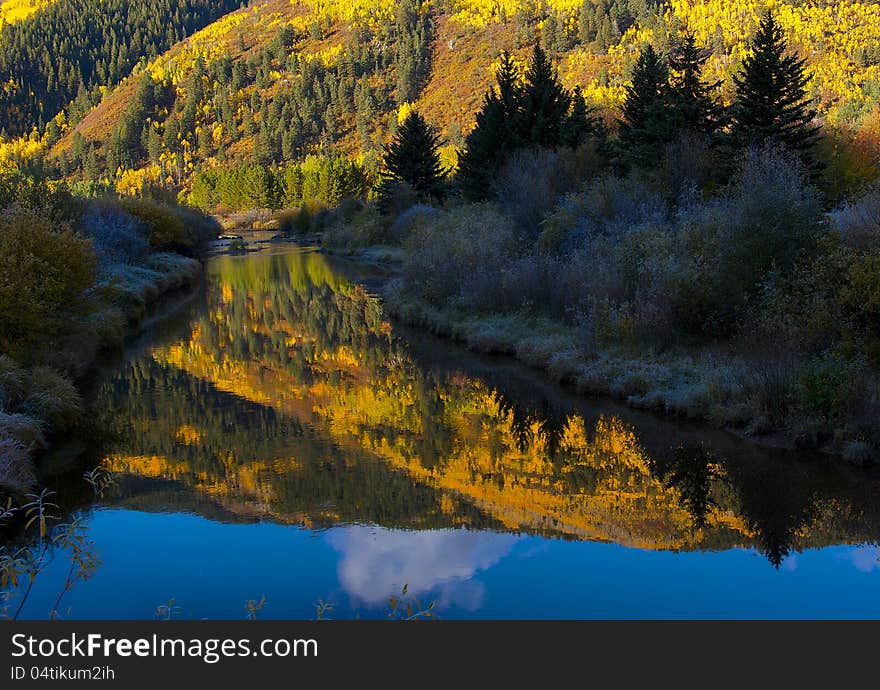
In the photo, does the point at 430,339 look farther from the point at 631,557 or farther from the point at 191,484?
the point at 631,557

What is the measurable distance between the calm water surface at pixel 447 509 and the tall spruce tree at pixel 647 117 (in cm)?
1720

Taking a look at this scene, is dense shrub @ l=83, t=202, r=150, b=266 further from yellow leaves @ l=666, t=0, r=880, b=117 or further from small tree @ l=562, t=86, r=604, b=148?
yellow leaves @ l=666, t=0, r=880, b=117

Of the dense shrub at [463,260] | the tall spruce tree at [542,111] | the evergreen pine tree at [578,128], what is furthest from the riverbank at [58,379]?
the evergreen pine tree at [578,128]

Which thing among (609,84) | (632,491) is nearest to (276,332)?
(632,491)

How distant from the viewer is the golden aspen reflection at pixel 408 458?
593 inches

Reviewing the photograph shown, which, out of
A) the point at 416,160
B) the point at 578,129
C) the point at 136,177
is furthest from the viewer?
the point at 136,177

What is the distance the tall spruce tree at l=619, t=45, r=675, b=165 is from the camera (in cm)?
3859

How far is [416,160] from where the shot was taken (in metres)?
69.2

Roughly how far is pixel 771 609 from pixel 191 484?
11.4 metres

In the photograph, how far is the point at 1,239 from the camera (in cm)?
2328

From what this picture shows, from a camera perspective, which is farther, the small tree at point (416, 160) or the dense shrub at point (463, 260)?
the small tree at point (416, 160)

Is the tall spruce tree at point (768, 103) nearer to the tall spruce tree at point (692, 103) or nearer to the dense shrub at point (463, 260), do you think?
the tall spruce tree at point (692, 103)

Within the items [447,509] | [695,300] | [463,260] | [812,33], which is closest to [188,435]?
[447,509]

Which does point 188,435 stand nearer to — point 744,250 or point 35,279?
point 35,279
